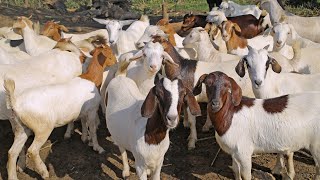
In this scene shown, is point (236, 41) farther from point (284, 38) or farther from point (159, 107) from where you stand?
point (159, 107)

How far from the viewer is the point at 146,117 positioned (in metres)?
4.24

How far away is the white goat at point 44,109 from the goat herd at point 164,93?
0.01m

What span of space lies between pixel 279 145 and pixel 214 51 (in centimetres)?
281

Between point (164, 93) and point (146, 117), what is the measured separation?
0.98 feet

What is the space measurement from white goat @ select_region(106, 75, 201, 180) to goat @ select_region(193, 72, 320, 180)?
528 millimetres

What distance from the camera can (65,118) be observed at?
5.73m

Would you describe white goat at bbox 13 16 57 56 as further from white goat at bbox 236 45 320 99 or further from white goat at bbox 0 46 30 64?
white goat at bbox 236 45 320 99

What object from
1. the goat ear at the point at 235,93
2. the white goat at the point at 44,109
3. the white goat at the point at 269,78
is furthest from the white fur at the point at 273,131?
the white goat at the point at 44,109

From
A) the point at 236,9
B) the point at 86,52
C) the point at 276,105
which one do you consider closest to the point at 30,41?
the point at 86,52

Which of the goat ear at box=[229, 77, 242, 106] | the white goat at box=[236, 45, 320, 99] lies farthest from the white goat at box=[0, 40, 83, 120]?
the goat ear at box=[229, 77, 242, 106]

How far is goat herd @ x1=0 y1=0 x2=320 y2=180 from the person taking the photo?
15.1 ft

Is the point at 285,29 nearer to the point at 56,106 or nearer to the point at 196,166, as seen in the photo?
the point at 196,166

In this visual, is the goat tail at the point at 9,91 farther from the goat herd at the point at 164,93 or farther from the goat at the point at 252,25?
the goat at the point at 252,25

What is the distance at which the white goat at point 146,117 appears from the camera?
415 centimetres
